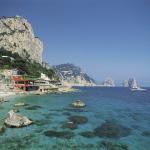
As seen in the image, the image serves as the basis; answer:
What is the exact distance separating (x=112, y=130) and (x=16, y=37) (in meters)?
147

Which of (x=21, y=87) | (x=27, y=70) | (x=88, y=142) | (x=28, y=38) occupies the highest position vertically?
(x=28, y=38)

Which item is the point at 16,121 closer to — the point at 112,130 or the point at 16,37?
the point at 112,130

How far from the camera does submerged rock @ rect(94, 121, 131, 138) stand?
1631 inches

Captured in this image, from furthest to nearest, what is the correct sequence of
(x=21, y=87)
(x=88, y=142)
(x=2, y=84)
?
(x=21, y=87)
(x=2, y=84)
(x=88, y=142)

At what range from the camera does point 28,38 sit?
19038cm

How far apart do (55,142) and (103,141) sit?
7001 millimetres

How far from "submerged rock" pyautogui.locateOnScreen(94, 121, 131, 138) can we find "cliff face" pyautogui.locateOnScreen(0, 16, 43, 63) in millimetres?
135680

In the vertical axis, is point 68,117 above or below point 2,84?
below

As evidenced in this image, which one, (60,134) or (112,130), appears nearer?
(60,134)

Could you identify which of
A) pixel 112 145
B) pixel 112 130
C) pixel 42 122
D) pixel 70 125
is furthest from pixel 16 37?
pixel 112 145

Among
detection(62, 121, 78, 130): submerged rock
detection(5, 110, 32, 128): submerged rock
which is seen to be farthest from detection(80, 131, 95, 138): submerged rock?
detection(5, 110, 32, 128): submerged rock

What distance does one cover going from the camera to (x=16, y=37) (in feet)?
589

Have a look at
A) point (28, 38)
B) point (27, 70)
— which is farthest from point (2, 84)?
point (28, 38)

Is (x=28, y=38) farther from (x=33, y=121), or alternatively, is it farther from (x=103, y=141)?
(x=103, y=141)
